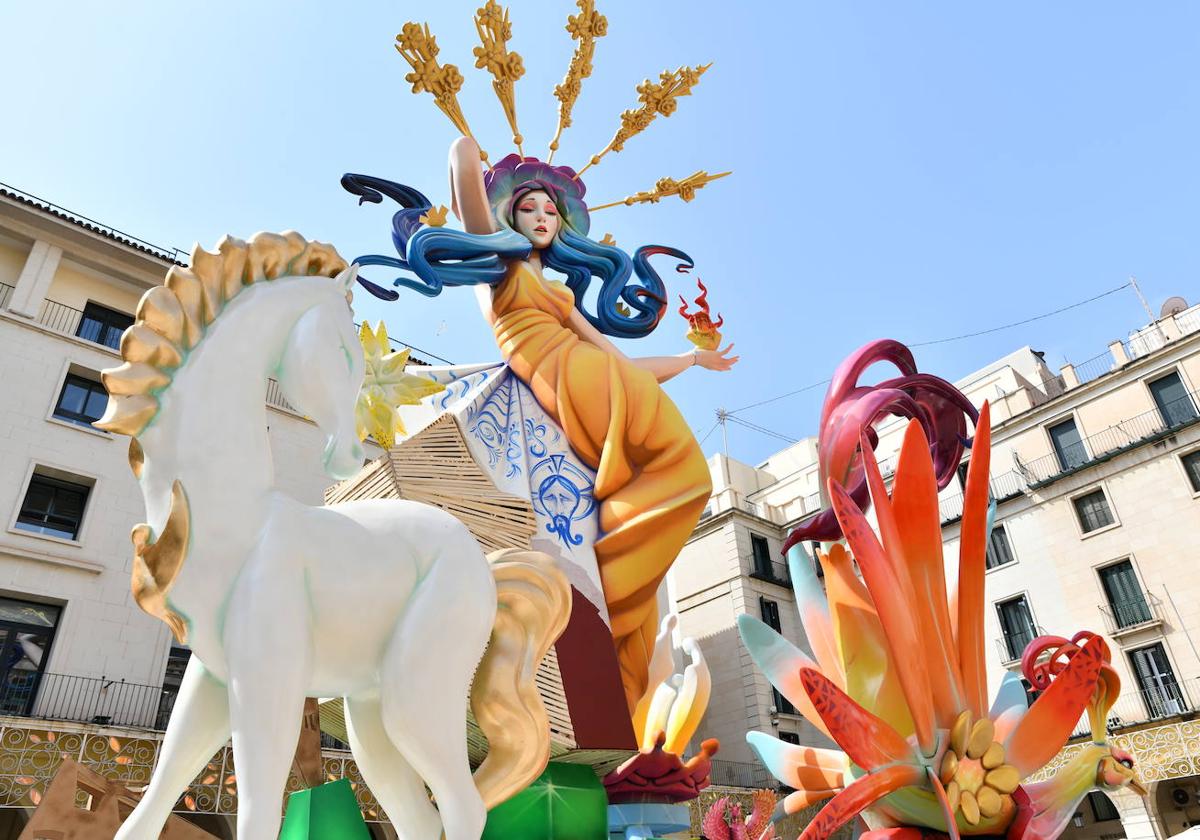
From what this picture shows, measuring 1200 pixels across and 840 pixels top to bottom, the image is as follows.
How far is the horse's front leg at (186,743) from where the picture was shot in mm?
2127

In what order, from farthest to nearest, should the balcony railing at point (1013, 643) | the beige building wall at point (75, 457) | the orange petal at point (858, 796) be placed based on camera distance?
the balcony railing at point (1013, 643)
the beige building wall at point (75, 457)
the orange petal at point (858, 796)

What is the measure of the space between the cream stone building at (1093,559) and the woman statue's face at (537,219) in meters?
13.2

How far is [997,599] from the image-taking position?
1853 cm

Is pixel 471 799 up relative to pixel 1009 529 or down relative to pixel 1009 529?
down

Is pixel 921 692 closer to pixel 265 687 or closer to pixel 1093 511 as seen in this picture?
pixel 265 687

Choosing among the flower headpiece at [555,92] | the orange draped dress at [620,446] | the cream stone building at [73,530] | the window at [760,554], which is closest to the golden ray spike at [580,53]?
the flower headpiece at [555,92]

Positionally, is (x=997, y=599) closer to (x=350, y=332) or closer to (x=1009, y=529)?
(x=1009, y=529)

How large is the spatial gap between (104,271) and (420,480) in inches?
523

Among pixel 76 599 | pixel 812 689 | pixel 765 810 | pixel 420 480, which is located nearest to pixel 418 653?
pixel 420 480

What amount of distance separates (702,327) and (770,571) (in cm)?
1642

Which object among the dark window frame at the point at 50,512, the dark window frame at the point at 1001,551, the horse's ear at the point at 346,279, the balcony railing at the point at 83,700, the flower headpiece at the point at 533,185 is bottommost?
the horse's ear at the point at 346,279

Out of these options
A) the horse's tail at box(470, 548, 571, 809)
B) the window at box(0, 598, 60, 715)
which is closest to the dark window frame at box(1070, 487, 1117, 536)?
the horse's tail at box(470, 548, 571, 809)

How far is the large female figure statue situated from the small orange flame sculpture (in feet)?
0.55

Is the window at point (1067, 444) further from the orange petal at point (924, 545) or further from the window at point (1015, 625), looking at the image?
the orange petal at point (924, 545)
